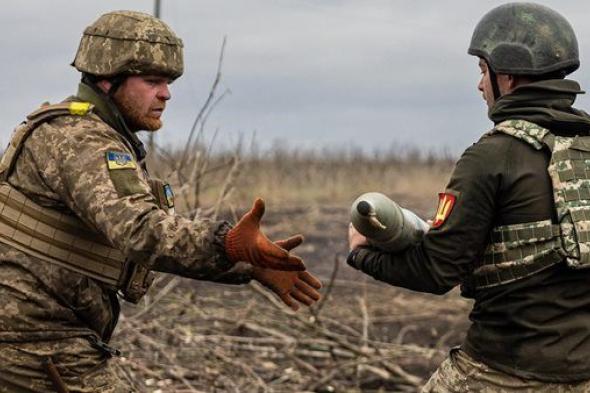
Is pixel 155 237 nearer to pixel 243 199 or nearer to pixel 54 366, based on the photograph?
pixel 54 366

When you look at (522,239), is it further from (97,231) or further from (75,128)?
(75,128)

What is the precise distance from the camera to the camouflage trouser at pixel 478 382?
4816 mm

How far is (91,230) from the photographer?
4996 mm

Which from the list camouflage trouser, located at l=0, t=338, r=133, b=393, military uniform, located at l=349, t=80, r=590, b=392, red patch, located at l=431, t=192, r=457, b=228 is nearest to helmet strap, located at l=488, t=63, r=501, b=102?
military uniform, located at l=349, t=80, r=590, b=392

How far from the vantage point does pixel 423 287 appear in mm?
4863

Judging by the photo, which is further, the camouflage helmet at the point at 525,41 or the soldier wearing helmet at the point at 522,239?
the camouflage helmet at the point at 525,41

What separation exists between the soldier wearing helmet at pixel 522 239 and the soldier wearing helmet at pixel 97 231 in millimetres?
601

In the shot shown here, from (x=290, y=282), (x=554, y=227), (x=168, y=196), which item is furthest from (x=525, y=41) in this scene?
(x=168, y=196)

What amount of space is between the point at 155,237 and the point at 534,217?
1505 millimetres

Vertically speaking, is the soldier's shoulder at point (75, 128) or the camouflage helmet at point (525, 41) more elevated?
the camouflage helmet at point (525, 41)

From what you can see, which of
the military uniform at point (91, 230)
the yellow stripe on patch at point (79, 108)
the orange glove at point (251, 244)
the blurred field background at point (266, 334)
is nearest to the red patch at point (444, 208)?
the orange glove at point (251, 244)

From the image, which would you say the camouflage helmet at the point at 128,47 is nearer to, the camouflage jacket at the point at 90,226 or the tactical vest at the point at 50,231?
the camouflage jacket at the point at 90,226

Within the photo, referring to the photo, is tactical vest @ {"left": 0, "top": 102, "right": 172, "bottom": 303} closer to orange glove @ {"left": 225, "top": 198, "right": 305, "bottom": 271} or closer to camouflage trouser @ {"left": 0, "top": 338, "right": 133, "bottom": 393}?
camouflage trouser @ {"left": 0, "top": 338, "right": 133, "bottom": 393}

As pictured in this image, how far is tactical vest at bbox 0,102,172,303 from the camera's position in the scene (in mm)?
4926
